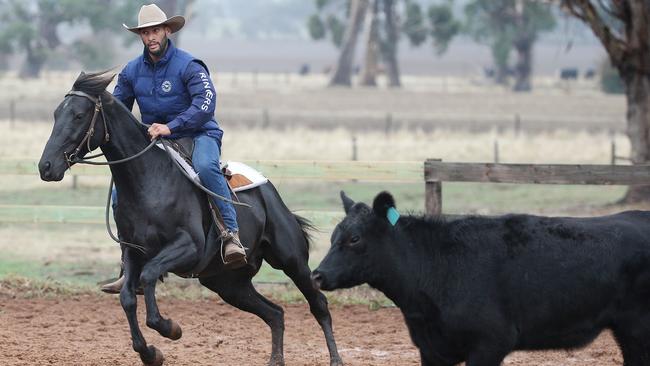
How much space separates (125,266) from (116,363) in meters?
1.03

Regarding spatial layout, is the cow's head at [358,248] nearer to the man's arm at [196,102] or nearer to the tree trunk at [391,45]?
the man's arm at [196,102]

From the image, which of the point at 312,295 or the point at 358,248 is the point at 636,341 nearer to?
the point at 358,248

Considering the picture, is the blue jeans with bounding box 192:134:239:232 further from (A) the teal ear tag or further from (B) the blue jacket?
(A) the teal ear tag

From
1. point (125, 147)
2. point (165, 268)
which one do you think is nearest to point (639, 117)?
point (125, 147)

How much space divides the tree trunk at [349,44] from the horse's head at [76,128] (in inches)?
2069

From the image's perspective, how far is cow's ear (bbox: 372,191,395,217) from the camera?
275 inches

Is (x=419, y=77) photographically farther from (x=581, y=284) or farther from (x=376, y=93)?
(x=581, y=284)

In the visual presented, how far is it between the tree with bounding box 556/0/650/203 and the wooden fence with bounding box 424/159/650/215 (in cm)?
516

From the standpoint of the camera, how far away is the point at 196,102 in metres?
8.34

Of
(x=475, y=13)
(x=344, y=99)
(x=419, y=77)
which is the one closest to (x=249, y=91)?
(x=344, y=99)

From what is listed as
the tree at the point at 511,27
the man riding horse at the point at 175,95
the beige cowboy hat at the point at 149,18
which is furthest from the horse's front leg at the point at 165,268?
the tree at the point at 511,27

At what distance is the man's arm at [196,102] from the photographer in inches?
327

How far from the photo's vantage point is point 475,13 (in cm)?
6425

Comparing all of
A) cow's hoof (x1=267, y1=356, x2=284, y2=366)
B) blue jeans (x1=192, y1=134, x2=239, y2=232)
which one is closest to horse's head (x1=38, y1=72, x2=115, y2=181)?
blue jeans (x1=192, y1=134, x2=239, y2=232)
